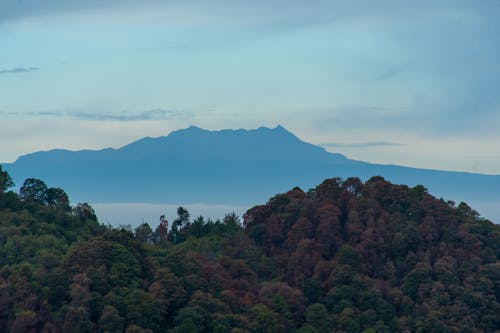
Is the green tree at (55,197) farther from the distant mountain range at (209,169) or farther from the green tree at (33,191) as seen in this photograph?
the distant mountain range at (209,169)

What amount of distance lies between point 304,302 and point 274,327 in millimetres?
3280

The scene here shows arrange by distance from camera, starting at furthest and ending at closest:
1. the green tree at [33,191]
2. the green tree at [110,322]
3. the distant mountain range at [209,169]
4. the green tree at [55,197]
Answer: the distant mountain range at [209,169], the green tree at [55,197], the green tree at [33,191], the green tree at [110,322]

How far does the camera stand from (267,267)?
40.1 m

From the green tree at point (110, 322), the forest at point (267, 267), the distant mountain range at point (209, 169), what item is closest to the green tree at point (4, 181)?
the forest at point (267, 267)

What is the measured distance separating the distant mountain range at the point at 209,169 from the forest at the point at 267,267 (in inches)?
4042

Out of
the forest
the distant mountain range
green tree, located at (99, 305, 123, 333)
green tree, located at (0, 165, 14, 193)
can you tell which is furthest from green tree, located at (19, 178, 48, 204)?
the distant mountain range

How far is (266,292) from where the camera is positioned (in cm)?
3612

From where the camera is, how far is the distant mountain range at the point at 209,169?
15038 centimetres

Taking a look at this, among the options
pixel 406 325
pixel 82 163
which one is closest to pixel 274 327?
pixel 406 325

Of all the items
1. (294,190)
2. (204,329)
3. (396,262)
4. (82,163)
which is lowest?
(204,329)

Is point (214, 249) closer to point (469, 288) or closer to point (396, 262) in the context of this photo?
point (396, 262)

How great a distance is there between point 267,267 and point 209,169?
121494 mm

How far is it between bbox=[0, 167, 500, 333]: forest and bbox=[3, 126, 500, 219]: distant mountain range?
337ft

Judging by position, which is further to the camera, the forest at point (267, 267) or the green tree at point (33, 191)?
the green tree at point (33, 191)
